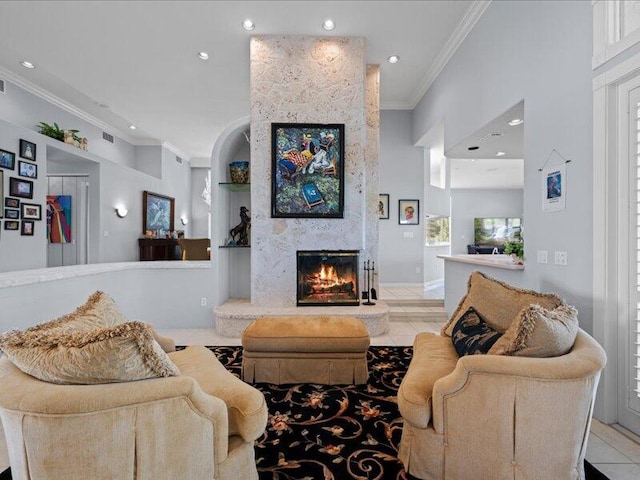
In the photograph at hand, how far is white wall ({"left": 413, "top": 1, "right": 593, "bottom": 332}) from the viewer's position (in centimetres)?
247

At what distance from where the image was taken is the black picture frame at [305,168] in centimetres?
439

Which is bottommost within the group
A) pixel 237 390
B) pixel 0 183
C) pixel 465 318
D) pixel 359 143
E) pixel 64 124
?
pixel 237 390

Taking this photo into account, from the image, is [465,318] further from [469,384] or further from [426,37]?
[426,37]

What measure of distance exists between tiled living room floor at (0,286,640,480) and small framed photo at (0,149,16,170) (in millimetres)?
2920

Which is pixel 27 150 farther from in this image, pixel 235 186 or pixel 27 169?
pixel 235 186

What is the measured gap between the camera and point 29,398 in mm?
1231

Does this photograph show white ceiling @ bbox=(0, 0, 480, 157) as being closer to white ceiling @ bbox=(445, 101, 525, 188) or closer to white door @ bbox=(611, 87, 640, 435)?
white ceiling @ bbox=(445, 101, 525, 188)

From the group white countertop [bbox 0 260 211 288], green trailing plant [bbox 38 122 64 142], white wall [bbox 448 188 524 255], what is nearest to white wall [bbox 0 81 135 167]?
green trailing plant [bbox 38 122 64 142]

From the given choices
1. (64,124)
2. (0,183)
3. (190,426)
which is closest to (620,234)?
(190,426)

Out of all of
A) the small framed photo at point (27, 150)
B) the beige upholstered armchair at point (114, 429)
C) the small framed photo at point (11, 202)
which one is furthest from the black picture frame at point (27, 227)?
the beige upholstered armchair at point (114, 429)

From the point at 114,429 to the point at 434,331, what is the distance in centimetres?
410

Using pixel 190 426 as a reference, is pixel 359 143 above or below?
above

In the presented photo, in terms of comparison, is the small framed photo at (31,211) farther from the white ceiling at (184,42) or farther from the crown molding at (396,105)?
the crown molding at (396,105)

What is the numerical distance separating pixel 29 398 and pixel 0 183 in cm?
462
